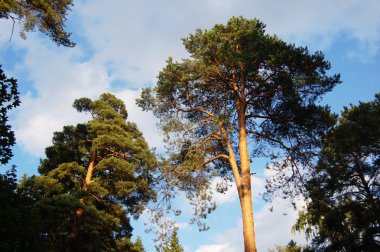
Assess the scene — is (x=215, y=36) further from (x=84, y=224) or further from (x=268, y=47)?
(x=84, y=224)

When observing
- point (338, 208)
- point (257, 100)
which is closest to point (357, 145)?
point (338, 208)

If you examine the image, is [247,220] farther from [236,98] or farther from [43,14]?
[43,14]

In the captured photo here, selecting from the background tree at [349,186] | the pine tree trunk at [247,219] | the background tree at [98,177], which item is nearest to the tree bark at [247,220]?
the pine tree trunk at [247,219]

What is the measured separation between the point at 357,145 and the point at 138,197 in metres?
12.5

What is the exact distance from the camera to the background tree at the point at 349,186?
610 inches

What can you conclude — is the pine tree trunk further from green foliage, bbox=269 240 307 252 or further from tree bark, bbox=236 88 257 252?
green foliage, bbox=269 240 307 252

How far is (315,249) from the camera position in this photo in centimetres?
1744

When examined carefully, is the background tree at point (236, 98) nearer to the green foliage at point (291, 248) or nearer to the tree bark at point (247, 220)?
the tree bark at point (247, 220)

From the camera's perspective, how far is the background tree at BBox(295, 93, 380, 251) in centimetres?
1549

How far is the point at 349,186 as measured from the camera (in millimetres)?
17406

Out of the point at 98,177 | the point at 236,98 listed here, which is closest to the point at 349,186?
the point at 236,98

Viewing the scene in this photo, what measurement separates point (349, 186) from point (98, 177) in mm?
13342

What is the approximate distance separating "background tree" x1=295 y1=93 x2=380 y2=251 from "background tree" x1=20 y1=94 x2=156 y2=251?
809 cm

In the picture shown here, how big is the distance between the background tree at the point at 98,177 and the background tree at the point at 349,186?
26.5 ft
